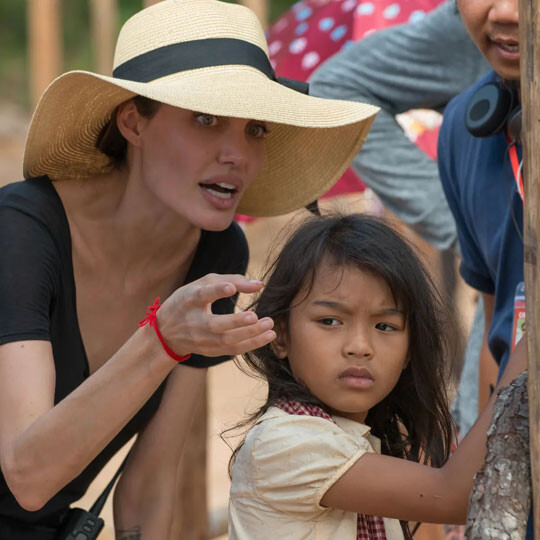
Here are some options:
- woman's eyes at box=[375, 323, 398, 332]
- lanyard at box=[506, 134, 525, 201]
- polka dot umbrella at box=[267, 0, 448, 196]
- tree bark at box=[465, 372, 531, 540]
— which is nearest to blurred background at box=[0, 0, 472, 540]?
polka dot umbrella at box=[267, 0, 448, 196]

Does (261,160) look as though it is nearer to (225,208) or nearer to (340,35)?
(225,208)

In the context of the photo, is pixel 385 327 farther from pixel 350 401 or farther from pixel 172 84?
pixel 172 84

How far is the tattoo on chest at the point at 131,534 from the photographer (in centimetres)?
258

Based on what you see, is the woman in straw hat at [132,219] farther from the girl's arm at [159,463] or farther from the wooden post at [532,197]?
the wooden post at [532,197]

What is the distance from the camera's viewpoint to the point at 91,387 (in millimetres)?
1843

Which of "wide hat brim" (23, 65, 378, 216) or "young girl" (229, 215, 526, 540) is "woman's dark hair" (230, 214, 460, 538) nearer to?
"young girl" (229, 215, 526, 540)

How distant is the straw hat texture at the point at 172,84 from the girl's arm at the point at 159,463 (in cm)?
55

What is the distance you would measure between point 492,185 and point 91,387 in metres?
1.00

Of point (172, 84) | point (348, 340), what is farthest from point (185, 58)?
point (348, 340)

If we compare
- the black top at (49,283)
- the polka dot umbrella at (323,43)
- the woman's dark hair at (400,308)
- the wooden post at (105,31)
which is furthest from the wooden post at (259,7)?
the woman's dark hair at (400,308)

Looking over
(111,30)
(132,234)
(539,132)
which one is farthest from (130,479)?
(111,30)

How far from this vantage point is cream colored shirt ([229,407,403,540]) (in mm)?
1761

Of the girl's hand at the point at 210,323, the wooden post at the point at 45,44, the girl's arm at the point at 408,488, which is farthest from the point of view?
the wooden post at the point at 45,44

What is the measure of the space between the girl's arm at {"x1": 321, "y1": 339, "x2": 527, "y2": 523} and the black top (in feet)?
2.25
